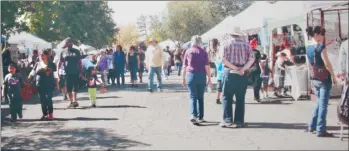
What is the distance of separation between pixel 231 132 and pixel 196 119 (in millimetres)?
336

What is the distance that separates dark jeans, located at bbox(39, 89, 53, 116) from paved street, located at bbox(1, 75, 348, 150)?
113mm

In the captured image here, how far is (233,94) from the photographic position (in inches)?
149

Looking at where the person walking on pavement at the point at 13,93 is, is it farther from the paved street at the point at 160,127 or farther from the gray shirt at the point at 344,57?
the gray shirt at the point at 344,57

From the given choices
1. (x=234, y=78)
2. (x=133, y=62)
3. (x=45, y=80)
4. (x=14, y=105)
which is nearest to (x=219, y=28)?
(x=133, y=62)

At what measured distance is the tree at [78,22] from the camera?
2574 mm

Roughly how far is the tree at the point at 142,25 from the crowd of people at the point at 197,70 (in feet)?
0.26

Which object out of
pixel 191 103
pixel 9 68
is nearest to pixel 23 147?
pixel 9 68

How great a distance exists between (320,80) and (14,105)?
3.81 meters

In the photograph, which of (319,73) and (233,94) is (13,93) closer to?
(233,94)

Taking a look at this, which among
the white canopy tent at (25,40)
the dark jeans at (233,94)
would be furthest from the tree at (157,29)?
the dark jeans at (233,94)

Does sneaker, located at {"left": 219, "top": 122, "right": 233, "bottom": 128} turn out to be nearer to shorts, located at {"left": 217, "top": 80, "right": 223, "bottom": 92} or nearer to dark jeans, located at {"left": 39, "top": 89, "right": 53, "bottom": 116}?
shorts, located at {"left": 217, "top": 80, "right": 223, "bottom": 92}

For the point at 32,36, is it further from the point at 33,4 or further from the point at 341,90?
the point at 341,90

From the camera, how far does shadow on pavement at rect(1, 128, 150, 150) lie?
3689 millimetres

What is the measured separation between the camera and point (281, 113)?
9.39 feet
